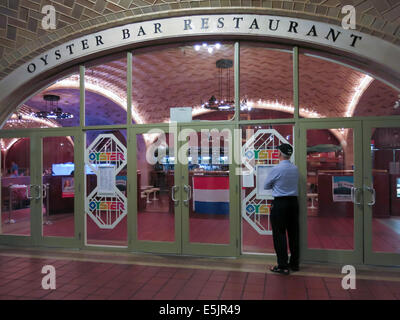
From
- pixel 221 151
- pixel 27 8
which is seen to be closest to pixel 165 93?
pixel 27 8

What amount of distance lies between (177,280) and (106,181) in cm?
227

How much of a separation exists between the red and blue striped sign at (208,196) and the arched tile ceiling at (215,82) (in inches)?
65.6

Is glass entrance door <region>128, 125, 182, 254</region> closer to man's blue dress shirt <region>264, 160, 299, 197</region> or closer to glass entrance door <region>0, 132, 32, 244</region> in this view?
man's blue dress shirt <region>264, 160, 299, 197</region>

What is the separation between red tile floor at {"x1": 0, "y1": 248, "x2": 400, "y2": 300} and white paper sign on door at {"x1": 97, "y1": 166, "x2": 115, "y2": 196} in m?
1.10

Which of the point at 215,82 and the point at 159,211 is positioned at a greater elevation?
the point at 215,82

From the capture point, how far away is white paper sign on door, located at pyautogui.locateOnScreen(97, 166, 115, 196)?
204 inches

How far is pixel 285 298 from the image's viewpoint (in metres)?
3.27

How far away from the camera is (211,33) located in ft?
15.5

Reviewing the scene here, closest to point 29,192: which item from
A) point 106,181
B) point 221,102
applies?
point 106,181

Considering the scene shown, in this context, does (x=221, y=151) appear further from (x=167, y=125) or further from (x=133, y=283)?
(x=133, y=283)

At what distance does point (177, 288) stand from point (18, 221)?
227 inches

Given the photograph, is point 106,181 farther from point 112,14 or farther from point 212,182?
point 112,14
